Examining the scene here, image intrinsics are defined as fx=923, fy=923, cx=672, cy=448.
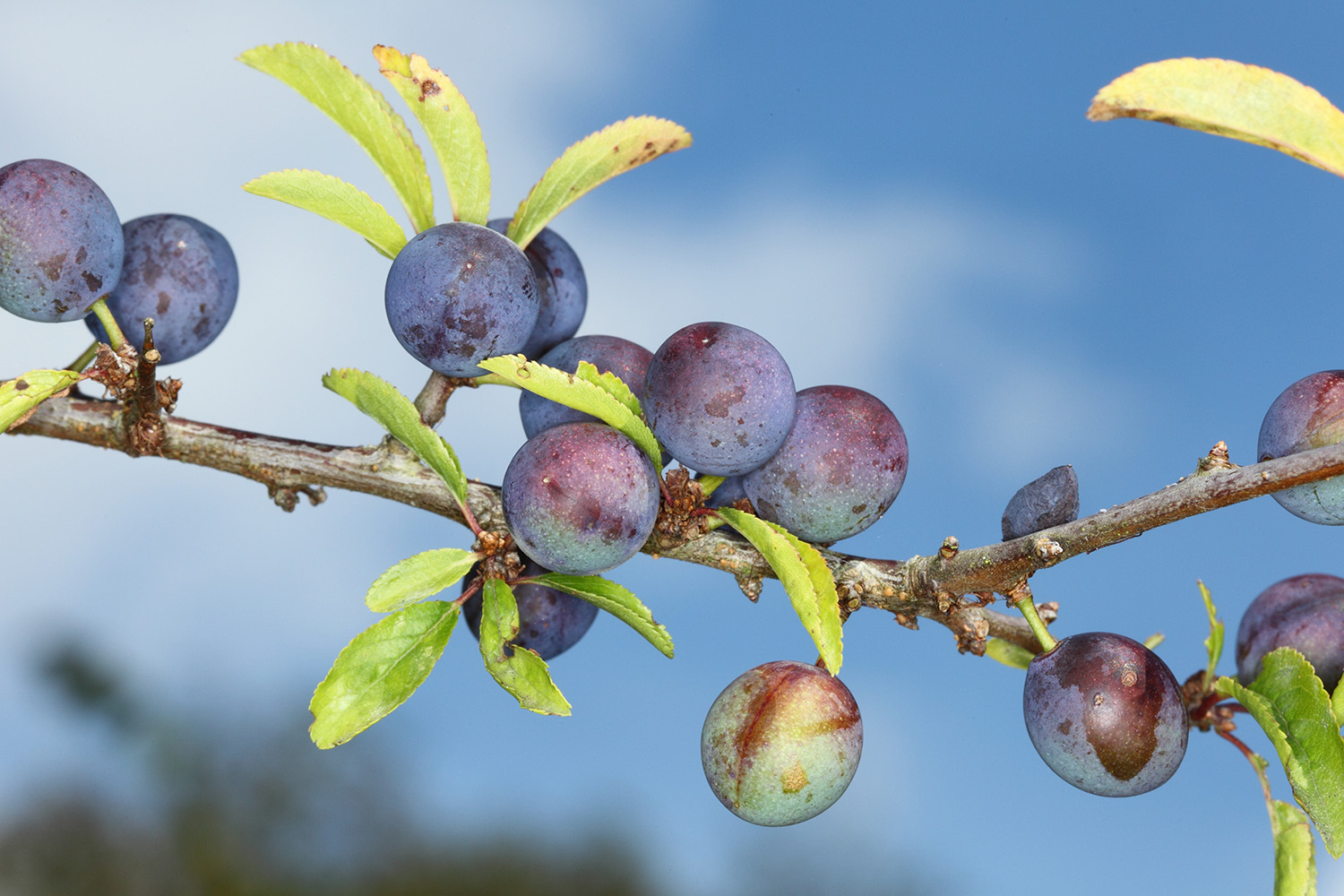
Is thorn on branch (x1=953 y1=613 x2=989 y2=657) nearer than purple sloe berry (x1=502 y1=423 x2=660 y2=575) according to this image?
No

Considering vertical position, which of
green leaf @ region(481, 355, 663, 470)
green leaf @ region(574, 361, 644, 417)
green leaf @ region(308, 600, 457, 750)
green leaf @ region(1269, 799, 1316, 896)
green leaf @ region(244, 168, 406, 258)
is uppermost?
green leaf @ region(244, 168, 406, 258)

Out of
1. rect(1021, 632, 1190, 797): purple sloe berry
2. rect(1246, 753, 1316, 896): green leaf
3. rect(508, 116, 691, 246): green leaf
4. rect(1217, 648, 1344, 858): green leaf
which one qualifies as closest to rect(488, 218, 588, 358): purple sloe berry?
rect(508, 116, 691, 246): green leaf

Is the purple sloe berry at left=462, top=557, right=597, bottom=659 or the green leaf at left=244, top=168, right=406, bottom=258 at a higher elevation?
the green leaf at left=244, top=168, right=406, bottom=258

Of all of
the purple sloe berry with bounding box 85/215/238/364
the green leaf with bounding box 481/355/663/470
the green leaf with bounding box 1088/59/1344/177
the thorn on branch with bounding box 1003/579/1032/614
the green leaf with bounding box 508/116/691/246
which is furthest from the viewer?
the purple sloe berry with bounding box 85/215/238/364

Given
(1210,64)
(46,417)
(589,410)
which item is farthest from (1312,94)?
(46,417)

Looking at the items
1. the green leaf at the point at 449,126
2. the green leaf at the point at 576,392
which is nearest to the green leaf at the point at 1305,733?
the green leaf at the point at 576,392

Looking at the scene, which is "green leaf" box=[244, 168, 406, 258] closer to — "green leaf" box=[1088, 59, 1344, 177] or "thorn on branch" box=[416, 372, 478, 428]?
"thorn on branch" box=[416, 372, 478, 428]

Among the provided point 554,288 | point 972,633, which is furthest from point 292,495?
point 972,633
